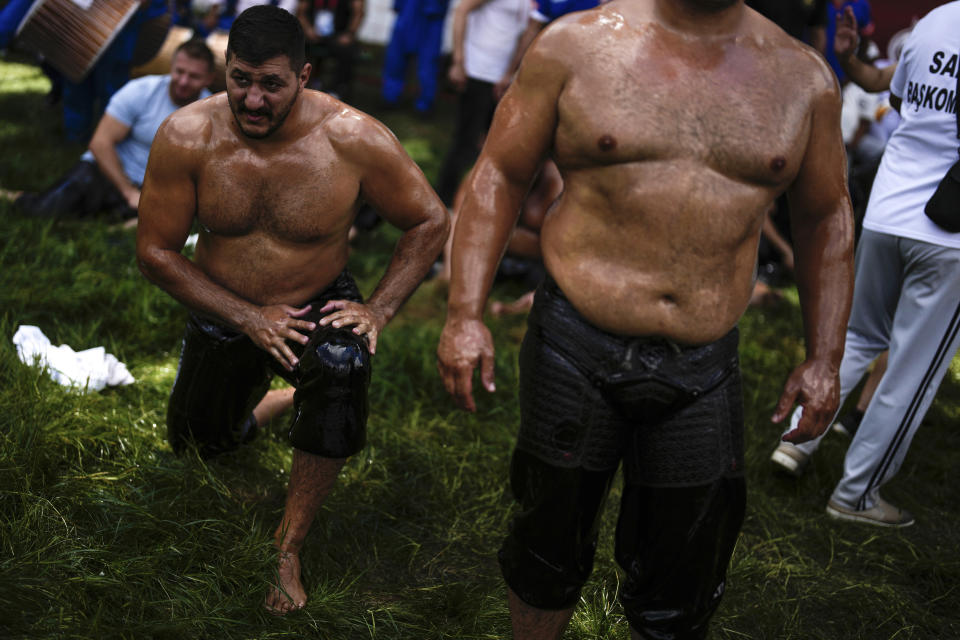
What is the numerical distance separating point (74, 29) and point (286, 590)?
567cm

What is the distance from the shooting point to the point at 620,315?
2141 mm

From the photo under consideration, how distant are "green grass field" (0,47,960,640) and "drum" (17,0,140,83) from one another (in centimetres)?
284

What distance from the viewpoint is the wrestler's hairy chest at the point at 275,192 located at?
2.75m

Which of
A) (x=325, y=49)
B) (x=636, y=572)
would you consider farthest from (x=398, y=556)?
(x=325, y=49)

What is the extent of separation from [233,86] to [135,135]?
353 cm

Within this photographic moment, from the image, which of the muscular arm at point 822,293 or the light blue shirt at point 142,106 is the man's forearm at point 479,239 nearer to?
the muscular arm at point 822,293

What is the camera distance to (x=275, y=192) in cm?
279

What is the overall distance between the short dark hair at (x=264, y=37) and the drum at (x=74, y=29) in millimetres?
5059

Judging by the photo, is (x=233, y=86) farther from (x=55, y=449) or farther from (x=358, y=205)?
(x=55, y=449)

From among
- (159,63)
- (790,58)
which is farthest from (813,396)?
(159,63)

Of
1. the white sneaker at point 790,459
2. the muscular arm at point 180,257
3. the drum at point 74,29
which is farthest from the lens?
the drum at point 74,29

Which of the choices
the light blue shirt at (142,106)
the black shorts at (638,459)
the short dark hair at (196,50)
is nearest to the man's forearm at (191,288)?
the black shorts at (638,459)

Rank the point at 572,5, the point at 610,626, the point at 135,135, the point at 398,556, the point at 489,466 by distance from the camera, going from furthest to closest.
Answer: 1. the point at 135,135
2. the point at 572,5
3. the point at 489,466
4. the point at 398,556
5. the point at 610,626

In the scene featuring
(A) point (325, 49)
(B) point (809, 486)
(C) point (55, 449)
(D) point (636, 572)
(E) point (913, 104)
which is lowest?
(A) point (325, 49)
